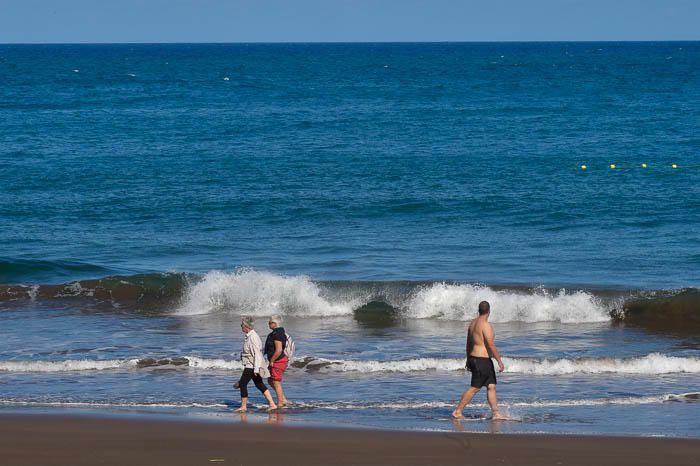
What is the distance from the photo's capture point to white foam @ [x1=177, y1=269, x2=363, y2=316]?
1977 centimetres

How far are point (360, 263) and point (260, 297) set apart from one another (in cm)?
299

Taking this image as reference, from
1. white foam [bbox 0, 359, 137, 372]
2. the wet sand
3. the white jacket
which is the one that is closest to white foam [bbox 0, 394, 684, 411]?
the white jacket

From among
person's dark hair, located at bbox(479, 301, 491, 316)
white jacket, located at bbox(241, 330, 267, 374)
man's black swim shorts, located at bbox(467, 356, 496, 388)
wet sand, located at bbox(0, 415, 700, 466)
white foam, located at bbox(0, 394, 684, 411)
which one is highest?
person's dark hair, located at bbox(479, 301, 491, 316)

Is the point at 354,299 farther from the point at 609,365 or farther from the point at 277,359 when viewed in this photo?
the point at 277,359

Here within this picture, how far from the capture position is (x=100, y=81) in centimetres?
7800

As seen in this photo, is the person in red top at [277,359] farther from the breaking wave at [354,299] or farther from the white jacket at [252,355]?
the breaking wave at [354,299]

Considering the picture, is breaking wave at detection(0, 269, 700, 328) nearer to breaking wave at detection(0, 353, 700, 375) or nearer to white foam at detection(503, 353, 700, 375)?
white foam at detection(503, 353, 700, 375)

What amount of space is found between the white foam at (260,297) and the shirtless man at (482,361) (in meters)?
7.82

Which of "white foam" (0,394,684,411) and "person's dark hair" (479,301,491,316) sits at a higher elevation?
"person's dark hair" (479,301,491,316)

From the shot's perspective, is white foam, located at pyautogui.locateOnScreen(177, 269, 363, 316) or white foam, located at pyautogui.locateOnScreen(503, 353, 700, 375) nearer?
white foam, located at pyautogui.locateOnScreen(503, 353, 700, 375)

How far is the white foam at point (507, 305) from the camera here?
61.4 ft

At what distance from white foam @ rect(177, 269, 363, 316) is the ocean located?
0.05m

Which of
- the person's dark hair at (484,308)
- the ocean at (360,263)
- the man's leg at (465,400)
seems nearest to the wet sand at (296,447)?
the ocean at (360,263)

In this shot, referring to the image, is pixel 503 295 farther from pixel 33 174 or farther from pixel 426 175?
pixel 33 174
